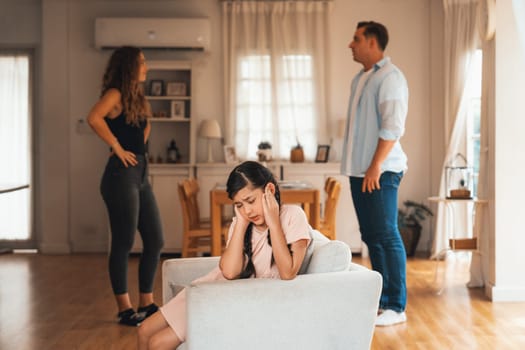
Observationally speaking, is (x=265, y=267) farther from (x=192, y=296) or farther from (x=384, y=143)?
(x=384, y=143)

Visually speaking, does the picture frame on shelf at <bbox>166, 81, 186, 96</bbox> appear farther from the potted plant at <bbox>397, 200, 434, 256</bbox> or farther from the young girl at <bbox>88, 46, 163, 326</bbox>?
the young girl at <bbox>88, 46, 163, 326</bbox>

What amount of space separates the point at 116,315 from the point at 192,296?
7.67 ft

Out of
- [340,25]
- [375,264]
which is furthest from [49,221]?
[375,264]

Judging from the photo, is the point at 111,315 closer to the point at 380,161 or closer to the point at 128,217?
the point at 128,217

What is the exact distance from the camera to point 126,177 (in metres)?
4.21

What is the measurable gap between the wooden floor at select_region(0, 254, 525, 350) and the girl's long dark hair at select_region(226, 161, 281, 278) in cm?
129

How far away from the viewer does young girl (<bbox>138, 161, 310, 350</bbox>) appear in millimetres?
2543

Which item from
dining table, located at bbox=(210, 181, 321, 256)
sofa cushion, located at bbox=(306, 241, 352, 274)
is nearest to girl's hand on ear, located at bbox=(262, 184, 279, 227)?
sofa cushion, located at bbox=(306, 241, 352, 274)

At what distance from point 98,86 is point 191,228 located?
8.24 feet

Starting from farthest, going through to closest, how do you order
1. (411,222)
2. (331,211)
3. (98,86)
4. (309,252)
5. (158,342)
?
(98,86), (411,222), (331,211), (309,252), (158,342)

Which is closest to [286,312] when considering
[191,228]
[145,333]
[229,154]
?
[145,333]

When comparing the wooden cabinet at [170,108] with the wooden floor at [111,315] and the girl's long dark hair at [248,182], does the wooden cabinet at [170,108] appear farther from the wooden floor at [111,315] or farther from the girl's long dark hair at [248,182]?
the girl's long dark hair at [248,182]

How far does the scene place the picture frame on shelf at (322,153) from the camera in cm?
729

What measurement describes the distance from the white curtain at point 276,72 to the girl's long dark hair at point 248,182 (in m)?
4.83
